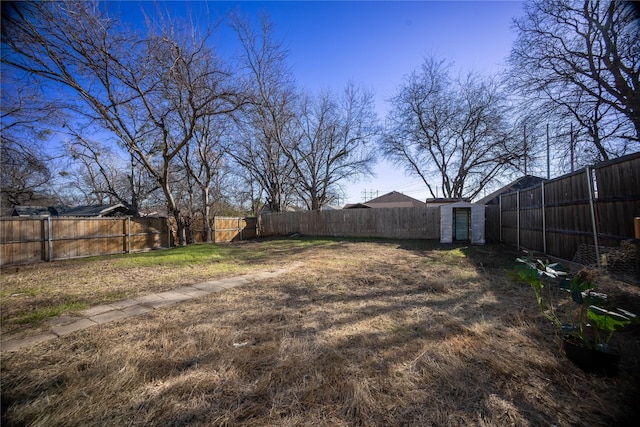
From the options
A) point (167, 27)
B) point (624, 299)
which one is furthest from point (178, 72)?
point (624, 299)

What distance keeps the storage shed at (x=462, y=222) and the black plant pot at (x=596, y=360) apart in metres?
9.31

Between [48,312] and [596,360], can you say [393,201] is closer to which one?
[596,360]

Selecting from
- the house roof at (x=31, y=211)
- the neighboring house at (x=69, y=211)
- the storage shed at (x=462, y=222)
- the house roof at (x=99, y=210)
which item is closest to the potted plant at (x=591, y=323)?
the storage shed at (x=462, y=222)

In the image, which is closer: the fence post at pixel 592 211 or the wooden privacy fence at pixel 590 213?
the wooden privacy fence at pixel 590 213

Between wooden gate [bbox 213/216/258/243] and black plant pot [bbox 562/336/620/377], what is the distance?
15.6 m

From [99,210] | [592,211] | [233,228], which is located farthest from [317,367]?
[99,210]

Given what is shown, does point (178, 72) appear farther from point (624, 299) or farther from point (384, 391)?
point (624, 299)

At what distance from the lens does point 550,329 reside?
259cm

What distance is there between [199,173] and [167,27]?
10320 millimetres

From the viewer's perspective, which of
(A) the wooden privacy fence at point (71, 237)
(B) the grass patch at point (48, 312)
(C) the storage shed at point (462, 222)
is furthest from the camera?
(C) the storage shed at point (462, 222)

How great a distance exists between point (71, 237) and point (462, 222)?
51.1 feet

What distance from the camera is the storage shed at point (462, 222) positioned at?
33.8ft

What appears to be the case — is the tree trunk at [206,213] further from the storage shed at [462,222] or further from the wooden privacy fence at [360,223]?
the storage shed at [462,222]

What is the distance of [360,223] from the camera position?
1503 cm
